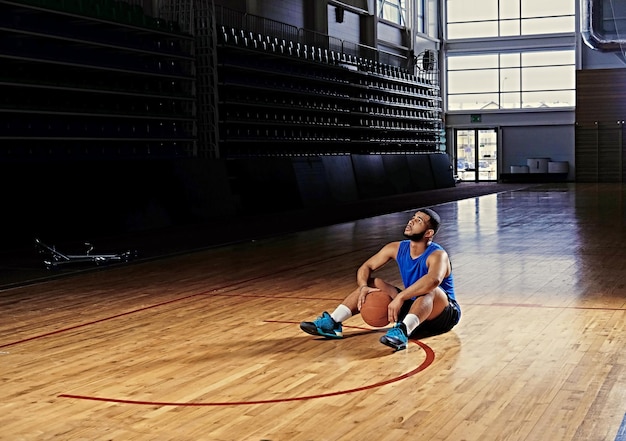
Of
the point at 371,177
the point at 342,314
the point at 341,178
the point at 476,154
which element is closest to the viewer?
the point at 342,314

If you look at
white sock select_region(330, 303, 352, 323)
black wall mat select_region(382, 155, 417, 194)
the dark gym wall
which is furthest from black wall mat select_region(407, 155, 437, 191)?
white sock select_region(330, 303, 352, 323)

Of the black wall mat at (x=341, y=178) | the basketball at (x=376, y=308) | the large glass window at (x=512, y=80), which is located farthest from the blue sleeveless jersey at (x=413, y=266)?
the large glass window at (x=512, y=80)

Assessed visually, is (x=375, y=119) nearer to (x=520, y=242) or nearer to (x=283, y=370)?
(x=520, y=242)

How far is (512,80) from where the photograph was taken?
127 feet

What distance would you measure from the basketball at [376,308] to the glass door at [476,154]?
34155 mm

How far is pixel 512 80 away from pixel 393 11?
6.42 m

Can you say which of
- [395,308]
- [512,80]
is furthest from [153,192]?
[512,80]

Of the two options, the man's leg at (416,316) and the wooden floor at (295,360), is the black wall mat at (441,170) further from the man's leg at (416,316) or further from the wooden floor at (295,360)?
the man's leg at (416,316)

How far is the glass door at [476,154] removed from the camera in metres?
39.8

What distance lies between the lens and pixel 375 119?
2992cm

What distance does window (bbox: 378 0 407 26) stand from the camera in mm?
34391

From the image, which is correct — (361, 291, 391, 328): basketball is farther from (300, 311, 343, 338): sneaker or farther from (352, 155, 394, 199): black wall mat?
(352, 155, 394, 199): black wall mat

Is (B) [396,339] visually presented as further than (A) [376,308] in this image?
No

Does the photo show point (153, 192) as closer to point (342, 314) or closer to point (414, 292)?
point (342, 314)
